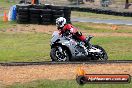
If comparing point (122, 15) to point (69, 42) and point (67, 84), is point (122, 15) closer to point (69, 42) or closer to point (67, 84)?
point (69, 42)

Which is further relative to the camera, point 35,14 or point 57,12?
point 35,14

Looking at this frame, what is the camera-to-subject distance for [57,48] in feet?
50.2

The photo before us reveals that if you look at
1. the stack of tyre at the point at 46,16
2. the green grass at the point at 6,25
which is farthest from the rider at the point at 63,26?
the stack of tyre at the point at 46,16

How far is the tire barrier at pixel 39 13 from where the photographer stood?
29438 mm

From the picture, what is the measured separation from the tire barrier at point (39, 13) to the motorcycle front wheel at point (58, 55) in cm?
1424

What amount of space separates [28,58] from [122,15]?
2905 cm

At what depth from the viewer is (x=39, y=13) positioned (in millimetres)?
29547

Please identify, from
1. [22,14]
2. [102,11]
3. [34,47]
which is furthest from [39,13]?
[102,11]

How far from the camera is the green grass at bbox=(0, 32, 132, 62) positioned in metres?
17.2

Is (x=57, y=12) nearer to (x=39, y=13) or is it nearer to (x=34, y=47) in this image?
(x=39, y=13)

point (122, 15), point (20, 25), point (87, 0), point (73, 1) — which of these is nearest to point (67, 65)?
point (20, 25)

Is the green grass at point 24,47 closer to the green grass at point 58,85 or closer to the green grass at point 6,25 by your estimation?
the green grass at point 6,25

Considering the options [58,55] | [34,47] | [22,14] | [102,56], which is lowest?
[34,47]

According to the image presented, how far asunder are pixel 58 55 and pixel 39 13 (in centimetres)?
1448
